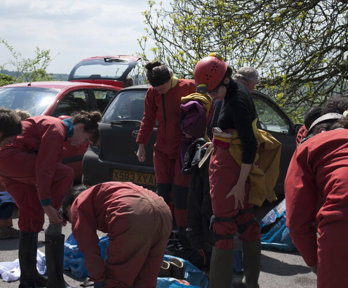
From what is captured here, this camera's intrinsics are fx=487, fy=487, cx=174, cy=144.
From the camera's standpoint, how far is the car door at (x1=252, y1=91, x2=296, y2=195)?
6312mm

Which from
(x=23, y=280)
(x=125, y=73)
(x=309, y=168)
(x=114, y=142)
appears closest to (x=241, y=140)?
(x=309, y=168)

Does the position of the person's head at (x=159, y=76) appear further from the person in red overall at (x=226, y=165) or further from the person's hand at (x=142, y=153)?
the person in red overall at (x=226, y=165)

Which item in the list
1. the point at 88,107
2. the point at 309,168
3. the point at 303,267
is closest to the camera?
the point at 309,168

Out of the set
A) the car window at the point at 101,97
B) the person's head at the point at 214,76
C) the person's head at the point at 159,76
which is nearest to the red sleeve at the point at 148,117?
the person's head at the point at 159,76

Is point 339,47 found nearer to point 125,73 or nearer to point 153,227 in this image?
point 125,73

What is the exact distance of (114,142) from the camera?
18.8ft

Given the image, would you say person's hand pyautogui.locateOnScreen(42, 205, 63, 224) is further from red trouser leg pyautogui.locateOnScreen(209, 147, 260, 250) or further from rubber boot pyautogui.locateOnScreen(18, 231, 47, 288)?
red trouser leg pyautogui.locateOnScreen(209, 147, 260, 250)

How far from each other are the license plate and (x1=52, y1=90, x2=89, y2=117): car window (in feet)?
5.62

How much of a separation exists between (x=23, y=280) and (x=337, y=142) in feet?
9.01

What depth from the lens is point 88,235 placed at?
A: 9.55 ft

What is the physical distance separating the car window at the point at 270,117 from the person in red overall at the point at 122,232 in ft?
11.2

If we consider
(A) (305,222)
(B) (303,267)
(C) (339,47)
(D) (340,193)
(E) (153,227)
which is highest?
(C) (339,47)

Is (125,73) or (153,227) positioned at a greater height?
(125,73)

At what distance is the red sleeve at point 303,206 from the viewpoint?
7.29ft
